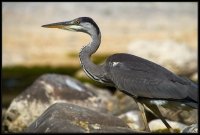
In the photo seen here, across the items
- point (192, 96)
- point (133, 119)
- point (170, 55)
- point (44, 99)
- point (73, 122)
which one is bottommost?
point (170, 55)

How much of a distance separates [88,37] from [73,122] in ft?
89.6

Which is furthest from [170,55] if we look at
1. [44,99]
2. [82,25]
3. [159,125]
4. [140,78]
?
[140,78]

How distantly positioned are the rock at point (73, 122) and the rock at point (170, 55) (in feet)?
40.8

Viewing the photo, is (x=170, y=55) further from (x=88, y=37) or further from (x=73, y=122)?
(x=73, y=122)

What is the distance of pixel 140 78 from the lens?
986 cm

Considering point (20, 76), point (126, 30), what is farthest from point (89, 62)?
point (126, 30)

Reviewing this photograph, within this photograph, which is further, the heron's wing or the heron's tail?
the heron's wing

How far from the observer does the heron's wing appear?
31.4ft

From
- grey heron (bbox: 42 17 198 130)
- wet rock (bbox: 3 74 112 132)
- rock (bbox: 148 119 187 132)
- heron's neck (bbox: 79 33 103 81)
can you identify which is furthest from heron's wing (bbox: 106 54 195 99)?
wet rock (bbox: 3 74 112 132)

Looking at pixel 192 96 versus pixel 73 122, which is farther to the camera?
pixel 192 96

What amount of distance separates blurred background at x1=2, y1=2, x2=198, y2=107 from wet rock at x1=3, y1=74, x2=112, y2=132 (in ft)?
15.0

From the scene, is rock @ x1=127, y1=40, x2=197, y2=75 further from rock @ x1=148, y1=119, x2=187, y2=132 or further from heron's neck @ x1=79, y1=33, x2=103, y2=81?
heron's neck @ x1=79, y1=33, x2=103, y2=81

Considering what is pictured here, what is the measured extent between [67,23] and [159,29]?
101 ft

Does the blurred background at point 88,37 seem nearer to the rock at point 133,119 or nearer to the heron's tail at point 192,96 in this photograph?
the rock at point 133,119
